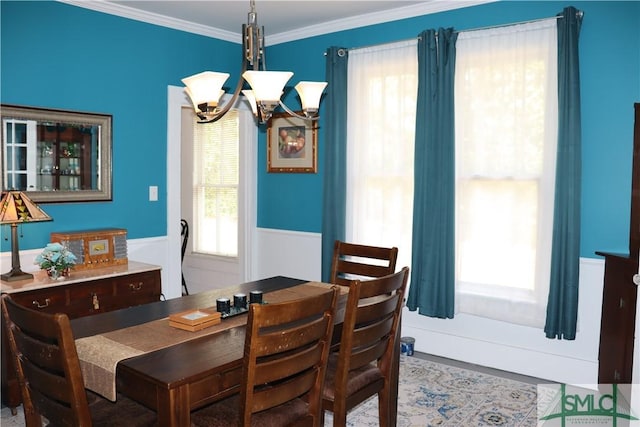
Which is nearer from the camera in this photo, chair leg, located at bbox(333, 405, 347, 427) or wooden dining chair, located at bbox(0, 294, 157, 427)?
wooden dining chair, located at bbox(0, 294, 157, 427)

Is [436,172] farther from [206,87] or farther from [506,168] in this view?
[206,87]

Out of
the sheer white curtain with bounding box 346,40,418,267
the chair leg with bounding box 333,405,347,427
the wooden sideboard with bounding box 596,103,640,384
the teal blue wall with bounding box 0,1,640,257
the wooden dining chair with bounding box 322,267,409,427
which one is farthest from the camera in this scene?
the sheer white curtain with bounding box 346,40,418,267

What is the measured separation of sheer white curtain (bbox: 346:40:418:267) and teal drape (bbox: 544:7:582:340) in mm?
1062

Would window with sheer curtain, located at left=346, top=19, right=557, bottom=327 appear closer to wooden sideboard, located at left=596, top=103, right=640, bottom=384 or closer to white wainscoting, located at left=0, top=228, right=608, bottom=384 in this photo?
white wainscoting, located at left=0, top=228, right=608, bottom=384

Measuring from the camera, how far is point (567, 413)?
3.23 m

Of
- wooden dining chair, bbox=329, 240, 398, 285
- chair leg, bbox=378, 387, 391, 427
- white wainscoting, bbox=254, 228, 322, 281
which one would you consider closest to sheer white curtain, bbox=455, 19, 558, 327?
wooden dining chair, bbox=329, 240, 398, 285

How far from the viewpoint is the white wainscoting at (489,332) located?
350 cm

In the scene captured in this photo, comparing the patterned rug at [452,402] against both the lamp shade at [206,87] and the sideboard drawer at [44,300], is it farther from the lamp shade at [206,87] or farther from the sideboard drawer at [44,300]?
the lamp shade at [206,87]

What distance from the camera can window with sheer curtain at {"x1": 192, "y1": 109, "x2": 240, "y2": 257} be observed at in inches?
225

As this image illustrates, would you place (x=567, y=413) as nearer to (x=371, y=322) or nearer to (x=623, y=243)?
(x=623, y=243)

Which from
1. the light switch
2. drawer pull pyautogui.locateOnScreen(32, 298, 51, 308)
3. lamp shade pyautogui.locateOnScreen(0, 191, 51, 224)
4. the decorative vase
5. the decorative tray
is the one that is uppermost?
the light switch

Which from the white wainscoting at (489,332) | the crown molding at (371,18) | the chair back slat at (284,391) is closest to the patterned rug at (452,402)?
the white wainscoting at (489,332)

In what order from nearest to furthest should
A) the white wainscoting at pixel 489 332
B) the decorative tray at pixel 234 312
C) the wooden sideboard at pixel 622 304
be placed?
the decorative tray at pixel 234 312 → the wooden sideboard at pixel 622 304 → the white wainscoting at pixel 489 332

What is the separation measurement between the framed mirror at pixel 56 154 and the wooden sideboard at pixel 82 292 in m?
0.59
